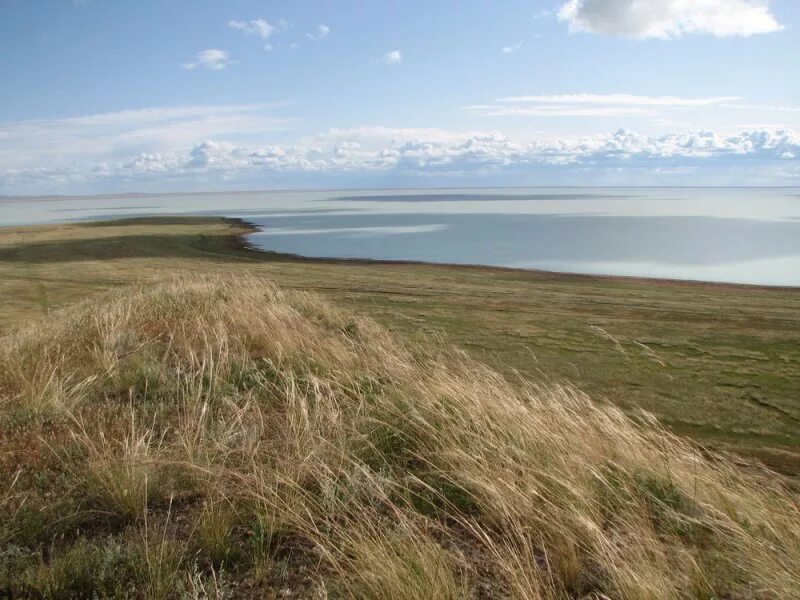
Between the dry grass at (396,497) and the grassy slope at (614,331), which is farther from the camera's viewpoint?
the grassy slope at (614,331)

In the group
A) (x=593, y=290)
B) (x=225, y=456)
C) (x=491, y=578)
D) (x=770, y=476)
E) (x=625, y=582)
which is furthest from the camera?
(x=593, y=290)

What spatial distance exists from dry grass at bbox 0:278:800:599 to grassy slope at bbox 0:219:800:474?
152 centimetres

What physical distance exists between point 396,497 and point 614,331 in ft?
33.2

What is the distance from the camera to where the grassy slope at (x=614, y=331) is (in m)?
8.05

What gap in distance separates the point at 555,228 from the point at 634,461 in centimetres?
7445

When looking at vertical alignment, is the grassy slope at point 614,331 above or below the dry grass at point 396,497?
below

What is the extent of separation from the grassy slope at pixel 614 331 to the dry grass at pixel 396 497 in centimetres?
152

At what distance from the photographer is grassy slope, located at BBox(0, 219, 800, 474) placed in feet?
26.4

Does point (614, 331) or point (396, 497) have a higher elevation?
point (396, 497)

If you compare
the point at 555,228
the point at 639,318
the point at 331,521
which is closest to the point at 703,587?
the point at 331,521

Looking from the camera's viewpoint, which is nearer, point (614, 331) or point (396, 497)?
point (396, 497)

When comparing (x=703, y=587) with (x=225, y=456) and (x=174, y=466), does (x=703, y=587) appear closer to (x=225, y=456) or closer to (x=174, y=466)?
(x=225, y=456)

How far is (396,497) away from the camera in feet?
12.1

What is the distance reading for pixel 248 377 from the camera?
20.8 feet
